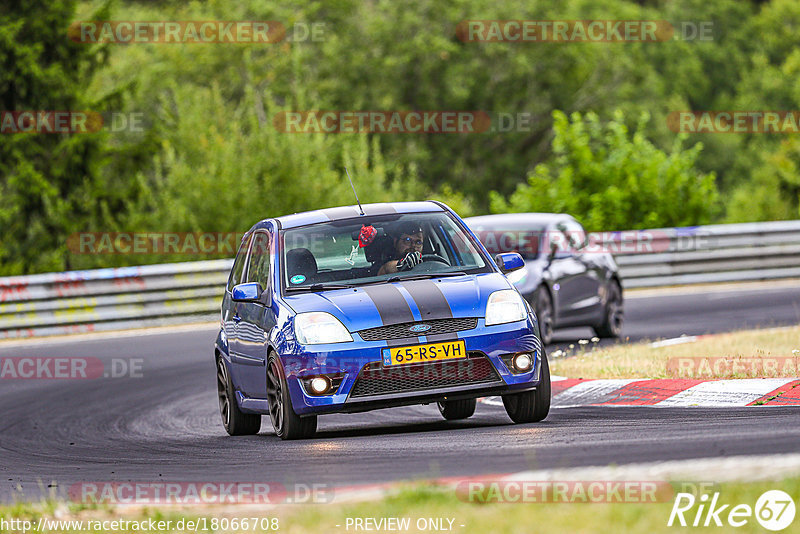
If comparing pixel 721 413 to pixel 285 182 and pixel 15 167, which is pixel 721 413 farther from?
pixel 15 167

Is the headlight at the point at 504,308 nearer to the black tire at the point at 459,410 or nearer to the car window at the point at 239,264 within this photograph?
the black tire at the point at 459,410

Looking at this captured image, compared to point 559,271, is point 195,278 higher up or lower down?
lower down

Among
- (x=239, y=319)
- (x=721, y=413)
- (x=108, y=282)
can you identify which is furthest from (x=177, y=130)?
(x=721, y=413)

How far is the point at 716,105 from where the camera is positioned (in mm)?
85312

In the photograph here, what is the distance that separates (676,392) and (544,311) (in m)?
6.05

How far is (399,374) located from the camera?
923 cm

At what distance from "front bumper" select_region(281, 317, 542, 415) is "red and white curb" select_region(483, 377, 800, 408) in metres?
1.45
